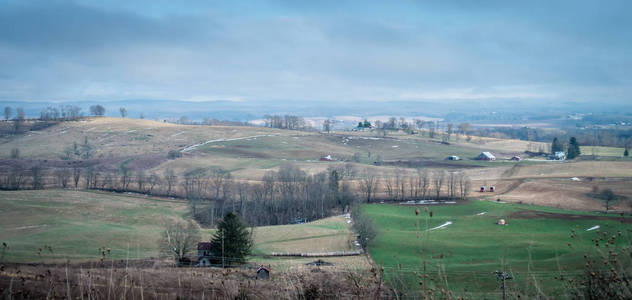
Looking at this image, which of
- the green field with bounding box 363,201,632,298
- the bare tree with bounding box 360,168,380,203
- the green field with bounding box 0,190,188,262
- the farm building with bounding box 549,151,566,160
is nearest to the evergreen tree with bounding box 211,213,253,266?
the green field with bounding box 0,190,188,262

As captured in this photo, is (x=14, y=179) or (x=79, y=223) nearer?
(x=79, y=223)

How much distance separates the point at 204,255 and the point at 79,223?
2178 cm

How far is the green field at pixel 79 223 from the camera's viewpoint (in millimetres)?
31220

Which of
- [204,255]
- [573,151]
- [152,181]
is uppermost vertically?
[573,151]

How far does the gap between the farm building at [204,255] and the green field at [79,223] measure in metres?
3.46

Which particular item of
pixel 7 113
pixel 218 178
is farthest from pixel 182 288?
pixel 7 113

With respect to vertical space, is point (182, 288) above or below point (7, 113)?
below

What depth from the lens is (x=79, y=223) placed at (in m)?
44.5

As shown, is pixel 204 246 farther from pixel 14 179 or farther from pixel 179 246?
pixel 14 179

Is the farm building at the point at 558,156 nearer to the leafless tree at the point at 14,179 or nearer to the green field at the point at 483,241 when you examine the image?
the green field at the point at 483,241

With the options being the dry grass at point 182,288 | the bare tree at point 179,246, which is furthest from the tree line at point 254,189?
the dry grass at point 182,288

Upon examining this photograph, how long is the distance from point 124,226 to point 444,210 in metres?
40.6

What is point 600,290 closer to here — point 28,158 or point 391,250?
point 391,250

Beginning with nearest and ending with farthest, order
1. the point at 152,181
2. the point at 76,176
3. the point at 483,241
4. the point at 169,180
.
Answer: the point at 483,241 < the point at 76,176 < the point at 169,180 < the point at 152,181
